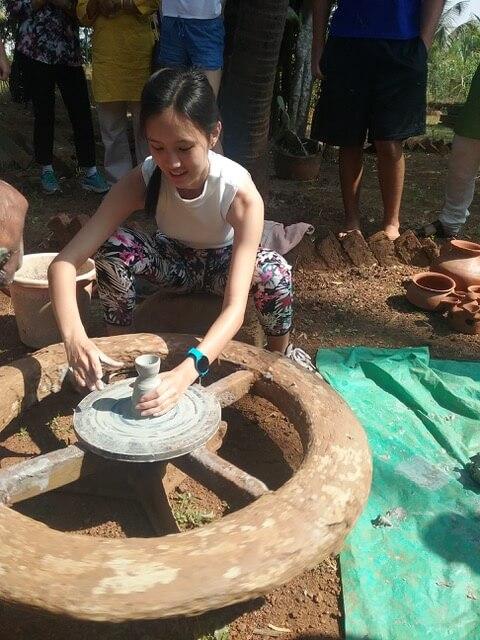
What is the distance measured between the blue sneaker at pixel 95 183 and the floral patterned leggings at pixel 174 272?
2814mm

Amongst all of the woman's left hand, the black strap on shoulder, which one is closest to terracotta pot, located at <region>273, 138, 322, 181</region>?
the black strap on shoulder

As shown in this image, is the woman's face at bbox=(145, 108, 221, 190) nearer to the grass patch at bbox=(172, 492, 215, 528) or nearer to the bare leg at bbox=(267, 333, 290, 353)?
the bare leg at bbox=(267, 333, 290, 353)

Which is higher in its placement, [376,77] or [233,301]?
[376,77]

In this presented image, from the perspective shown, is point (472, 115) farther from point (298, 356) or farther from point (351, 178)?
point (298, 356)

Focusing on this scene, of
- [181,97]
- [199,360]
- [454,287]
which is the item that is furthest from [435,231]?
[199,360]

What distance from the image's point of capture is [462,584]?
6.77 ft

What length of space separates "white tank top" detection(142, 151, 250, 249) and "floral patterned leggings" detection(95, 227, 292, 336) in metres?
0.07

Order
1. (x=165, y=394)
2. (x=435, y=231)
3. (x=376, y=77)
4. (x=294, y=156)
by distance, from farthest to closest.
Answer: (x=294, y=156) → (x=435, y=231) → (x=376, y=77) → (x=165, y=394)

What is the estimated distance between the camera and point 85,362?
216 centimetres

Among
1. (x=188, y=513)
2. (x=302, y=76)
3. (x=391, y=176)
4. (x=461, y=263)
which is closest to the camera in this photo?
(x=188, y=513)

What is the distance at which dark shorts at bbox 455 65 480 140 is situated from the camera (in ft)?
14.2

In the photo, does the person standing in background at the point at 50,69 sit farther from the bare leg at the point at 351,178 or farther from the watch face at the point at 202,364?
the watch face at the point at 202,364

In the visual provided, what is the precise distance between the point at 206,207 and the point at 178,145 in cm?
38

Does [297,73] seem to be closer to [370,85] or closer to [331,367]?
[370,85]
